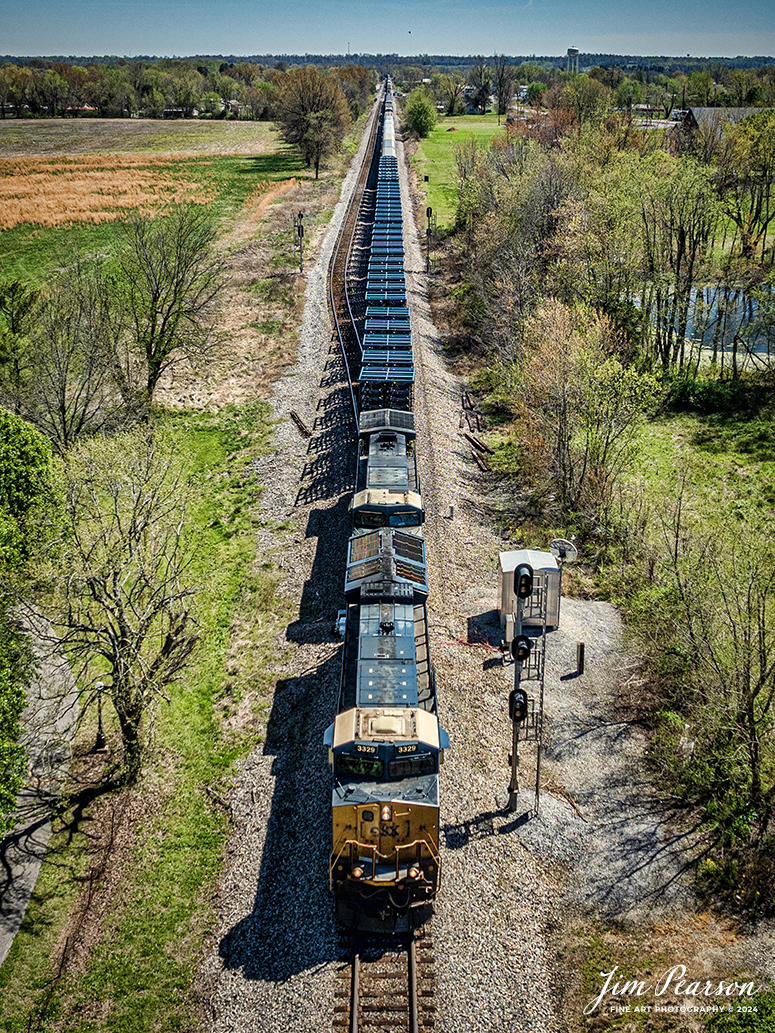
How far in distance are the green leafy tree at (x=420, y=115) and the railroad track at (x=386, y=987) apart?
14623 centimetres

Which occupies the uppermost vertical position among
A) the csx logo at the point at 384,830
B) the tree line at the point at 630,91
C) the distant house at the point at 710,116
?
the tree line at the point at 630,91

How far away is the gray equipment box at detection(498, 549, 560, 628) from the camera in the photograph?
82.0 ft

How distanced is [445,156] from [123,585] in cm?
11721

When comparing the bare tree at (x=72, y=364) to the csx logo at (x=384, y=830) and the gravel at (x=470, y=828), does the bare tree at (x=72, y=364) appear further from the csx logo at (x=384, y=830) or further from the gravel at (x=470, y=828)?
the csx logo at (x=384, y=830)

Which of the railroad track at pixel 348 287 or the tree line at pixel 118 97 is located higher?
the tree line at pixel 118 97

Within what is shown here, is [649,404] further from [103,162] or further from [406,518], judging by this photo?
[103,162]

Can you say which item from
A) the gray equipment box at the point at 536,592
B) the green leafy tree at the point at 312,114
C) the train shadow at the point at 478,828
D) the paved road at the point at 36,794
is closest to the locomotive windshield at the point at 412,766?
the train shadow at the point at 478,828

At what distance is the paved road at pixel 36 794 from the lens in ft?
58.8

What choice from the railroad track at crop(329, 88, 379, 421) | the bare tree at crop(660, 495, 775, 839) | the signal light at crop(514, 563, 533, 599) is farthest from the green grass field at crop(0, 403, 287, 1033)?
the railroad track at crop(329, 88, 379, 421)

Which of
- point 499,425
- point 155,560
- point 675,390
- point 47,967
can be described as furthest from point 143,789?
point 675,390

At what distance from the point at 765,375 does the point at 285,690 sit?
124 ft

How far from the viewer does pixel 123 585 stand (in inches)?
834

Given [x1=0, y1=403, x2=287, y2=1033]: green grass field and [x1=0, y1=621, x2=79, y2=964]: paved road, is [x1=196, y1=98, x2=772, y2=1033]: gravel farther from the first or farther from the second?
[x1=0, y1=621, x2=79, y2=964]: paved road

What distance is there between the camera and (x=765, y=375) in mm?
45844
